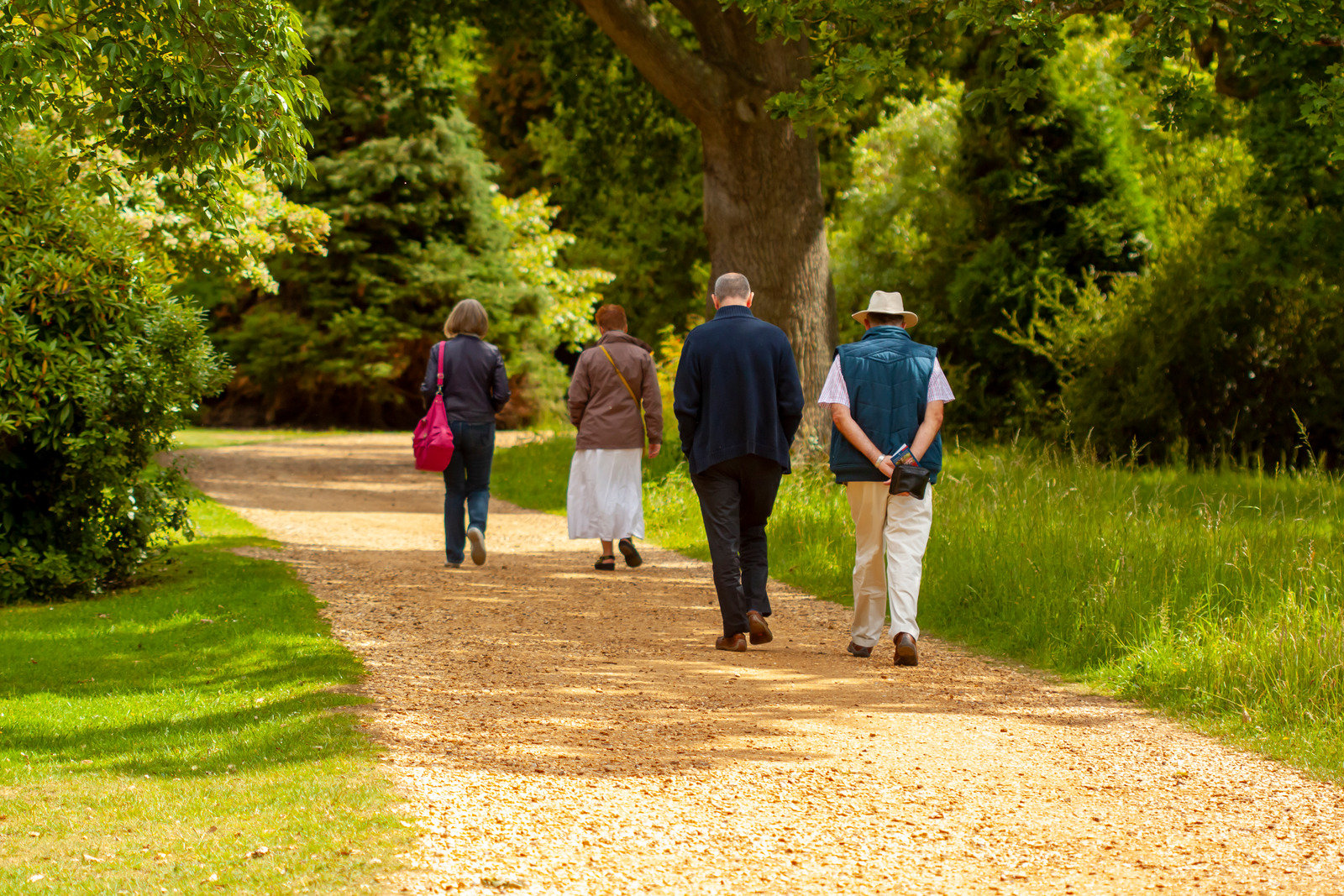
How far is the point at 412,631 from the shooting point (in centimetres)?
745

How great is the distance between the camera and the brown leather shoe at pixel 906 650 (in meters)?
6.55

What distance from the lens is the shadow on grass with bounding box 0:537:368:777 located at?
4.97m

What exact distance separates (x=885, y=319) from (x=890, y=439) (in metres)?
0.68

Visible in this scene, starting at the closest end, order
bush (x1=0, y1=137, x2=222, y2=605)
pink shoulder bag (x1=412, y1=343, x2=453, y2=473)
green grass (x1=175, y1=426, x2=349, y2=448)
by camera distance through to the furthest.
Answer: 1. bush (x1=0, y1=137, x2=222, y2=605)
2. pink shoulder bag (x1=412, y1=343, x2=453, y2=473)
3. green grass (x1=175, y1=426, x2=349, y2=448)

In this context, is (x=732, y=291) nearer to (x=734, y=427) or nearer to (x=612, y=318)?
(x=734, y=427)

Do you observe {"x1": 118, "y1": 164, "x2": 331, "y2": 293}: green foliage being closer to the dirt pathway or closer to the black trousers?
the dirt pathway

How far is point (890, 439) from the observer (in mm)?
6496

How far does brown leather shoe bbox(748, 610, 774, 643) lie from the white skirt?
300 centimetres

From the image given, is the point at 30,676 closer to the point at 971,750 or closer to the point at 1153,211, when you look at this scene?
the point at 971,750

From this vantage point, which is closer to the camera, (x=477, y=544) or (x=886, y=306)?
(x=886, y=306)

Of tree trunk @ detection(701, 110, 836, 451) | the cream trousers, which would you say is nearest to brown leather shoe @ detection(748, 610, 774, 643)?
the cream trousers

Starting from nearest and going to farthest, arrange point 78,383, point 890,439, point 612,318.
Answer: point 890,439
point 78,383
point 612,318

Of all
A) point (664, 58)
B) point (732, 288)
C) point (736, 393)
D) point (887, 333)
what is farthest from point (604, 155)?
point (887, 333)

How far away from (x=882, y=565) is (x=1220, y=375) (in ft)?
30.8
